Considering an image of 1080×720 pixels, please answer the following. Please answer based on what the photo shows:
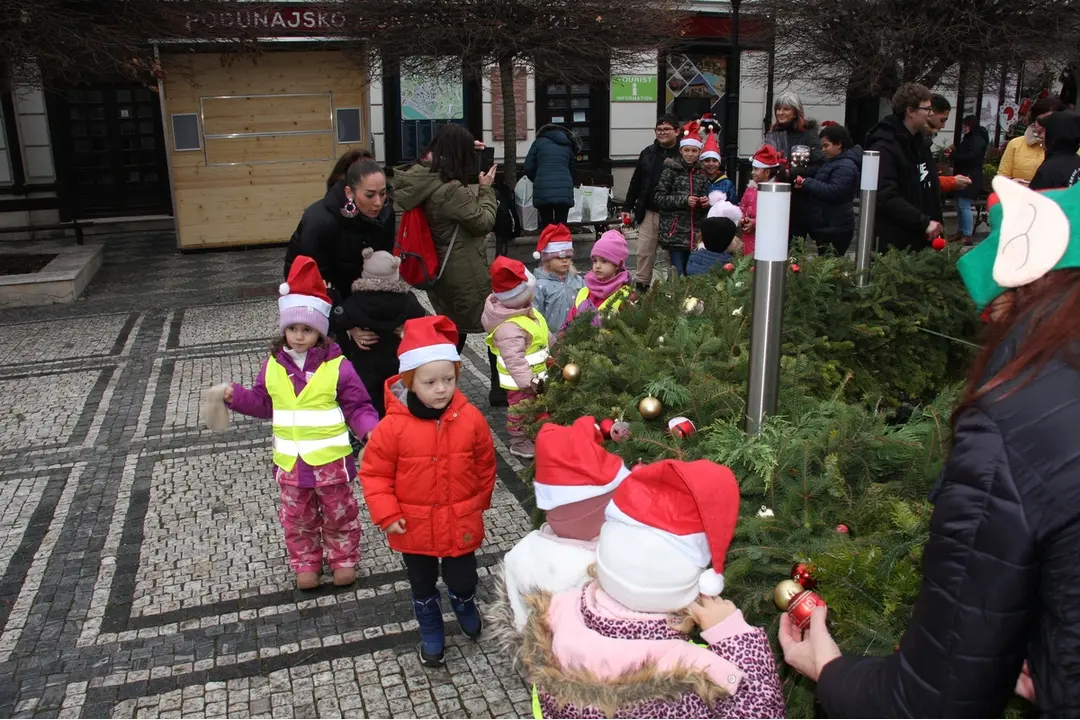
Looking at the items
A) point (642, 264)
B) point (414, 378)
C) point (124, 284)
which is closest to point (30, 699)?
point (414, 378)

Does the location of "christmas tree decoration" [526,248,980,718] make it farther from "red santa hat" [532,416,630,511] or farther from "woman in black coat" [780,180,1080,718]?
"woman in black coat" [780,180,1080,718]

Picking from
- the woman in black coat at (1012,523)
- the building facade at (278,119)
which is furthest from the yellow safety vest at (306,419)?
the building facade at (278,119)

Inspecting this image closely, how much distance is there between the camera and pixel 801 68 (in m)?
14.3

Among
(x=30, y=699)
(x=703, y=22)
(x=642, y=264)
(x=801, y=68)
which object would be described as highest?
(x=703, y=22)

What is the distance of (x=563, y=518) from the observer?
268 centimetres

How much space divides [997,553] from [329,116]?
13.8 meters

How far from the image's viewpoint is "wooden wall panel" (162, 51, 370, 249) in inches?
526

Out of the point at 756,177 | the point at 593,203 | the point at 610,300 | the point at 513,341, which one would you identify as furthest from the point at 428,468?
the point at 593,203

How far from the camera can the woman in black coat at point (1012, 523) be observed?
1266 millimetres

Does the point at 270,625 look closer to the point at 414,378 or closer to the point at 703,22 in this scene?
the point at 414,378

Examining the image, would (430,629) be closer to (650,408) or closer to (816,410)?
(650,408)

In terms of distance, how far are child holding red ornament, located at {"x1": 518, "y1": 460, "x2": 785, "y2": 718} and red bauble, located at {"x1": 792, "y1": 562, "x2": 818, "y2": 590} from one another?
0.18m

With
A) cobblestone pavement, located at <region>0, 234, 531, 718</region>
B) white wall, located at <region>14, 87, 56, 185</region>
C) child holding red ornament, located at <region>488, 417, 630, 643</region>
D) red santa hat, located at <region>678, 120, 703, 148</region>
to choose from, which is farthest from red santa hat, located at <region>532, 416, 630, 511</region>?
white wall, located at <region>14, 87, 56, 185</region>

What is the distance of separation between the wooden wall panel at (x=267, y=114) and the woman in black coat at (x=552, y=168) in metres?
3.84
